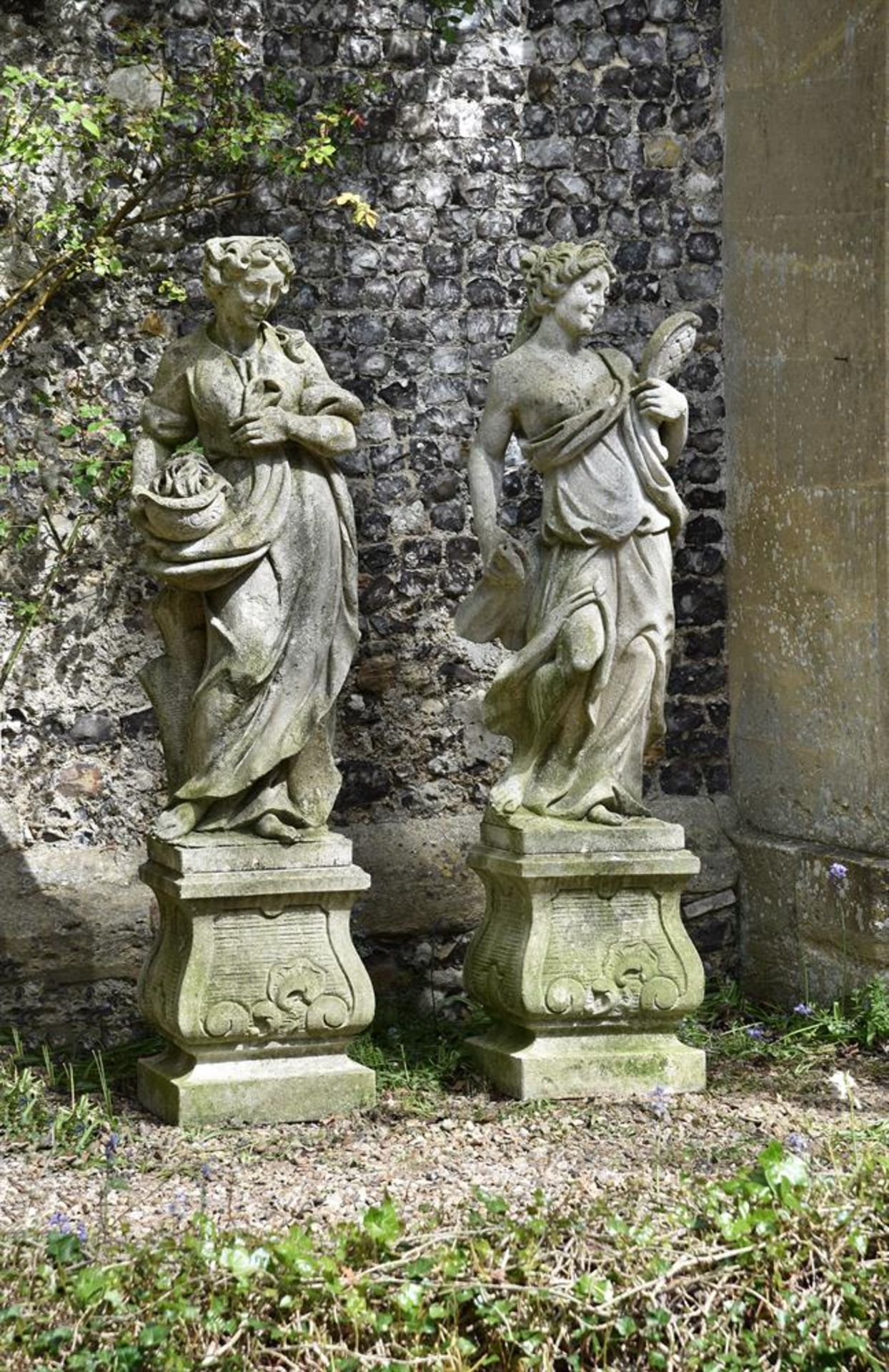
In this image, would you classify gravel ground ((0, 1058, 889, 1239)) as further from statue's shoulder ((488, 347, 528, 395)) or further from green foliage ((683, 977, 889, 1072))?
statue's shoulder ((488, 347, 528, 395))

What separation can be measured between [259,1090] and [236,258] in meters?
2.42

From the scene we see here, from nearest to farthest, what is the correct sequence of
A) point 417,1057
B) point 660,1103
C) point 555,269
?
point 660,1103
point 555,269
point 417,1057

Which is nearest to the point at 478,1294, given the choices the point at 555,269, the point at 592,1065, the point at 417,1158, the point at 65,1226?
the point at 65,1226

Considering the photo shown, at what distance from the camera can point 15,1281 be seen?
468 centimetres

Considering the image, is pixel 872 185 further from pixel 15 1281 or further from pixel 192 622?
pixel 15 1281

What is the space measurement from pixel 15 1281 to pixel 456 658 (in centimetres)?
355

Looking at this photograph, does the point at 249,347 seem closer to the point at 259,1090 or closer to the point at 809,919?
the point at 259,1090

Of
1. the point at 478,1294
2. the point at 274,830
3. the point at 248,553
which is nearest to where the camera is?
the point at 478,1294

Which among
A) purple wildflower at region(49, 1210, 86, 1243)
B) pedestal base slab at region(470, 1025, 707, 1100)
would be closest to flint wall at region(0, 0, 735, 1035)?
pedestal base slab at region(470, 1025, 707, 1100)

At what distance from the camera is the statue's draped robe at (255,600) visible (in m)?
6.18

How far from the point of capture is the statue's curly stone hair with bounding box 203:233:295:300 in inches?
243

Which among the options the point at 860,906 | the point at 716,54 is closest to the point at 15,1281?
the point at 860,906

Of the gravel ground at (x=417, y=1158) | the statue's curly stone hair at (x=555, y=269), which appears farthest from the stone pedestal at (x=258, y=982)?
the statue's curly stone hair at (x=555, y=269)

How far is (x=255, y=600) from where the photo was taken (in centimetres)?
619
